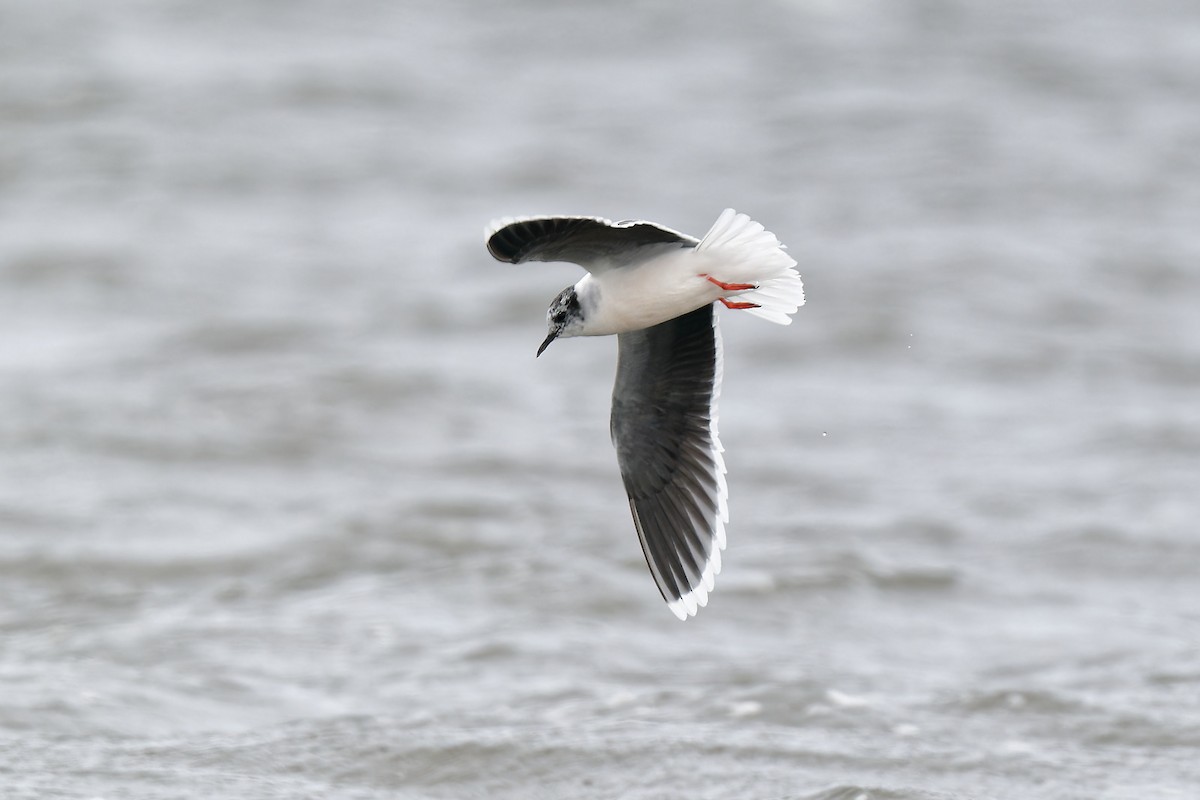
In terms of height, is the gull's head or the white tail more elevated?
the white tail

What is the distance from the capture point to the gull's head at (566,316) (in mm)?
5406

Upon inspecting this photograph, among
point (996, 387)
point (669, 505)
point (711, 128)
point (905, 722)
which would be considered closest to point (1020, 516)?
point (996, 387)

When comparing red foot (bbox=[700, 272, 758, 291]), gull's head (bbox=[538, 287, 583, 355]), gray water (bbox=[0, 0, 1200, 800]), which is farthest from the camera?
gray water (bbox=[0, 0, 1200, 800])

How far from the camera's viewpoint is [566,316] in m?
5.43

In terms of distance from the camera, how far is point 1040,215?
14.1 meters

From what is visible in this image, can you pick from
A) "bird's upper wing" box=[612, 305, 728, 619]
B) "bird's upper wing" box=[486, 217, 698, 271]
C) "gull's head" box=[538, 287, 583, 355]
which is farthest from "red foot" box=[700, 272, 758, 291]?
"bird's upper wing" box=[612, 305, 728, 619]

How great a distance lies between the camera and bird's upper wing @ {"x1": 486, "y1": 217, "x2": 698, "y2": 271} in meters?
4.65

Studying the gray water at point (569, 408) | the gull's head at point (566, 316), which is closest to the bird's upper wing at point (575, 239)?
the gull's head at point (566, 316)

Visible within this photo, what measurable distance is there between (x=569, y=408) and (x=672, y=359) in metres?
5.07

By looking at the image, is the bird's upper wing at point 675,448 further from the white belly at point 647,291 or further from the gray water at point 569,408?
Result: the gray water at point 569,408

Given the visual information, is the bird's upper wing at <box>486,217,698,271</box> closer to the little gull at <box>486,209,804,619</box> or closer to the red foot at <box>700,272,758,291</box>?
the little gull at <box>486,209,804,619</box>

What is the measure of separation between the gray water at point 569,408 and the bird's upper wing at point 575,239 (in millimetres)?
2403

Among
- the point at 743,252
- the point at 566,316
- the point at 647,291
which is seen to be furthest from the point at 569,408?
the point at 743,252

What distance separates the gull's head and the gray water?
7.12ft
